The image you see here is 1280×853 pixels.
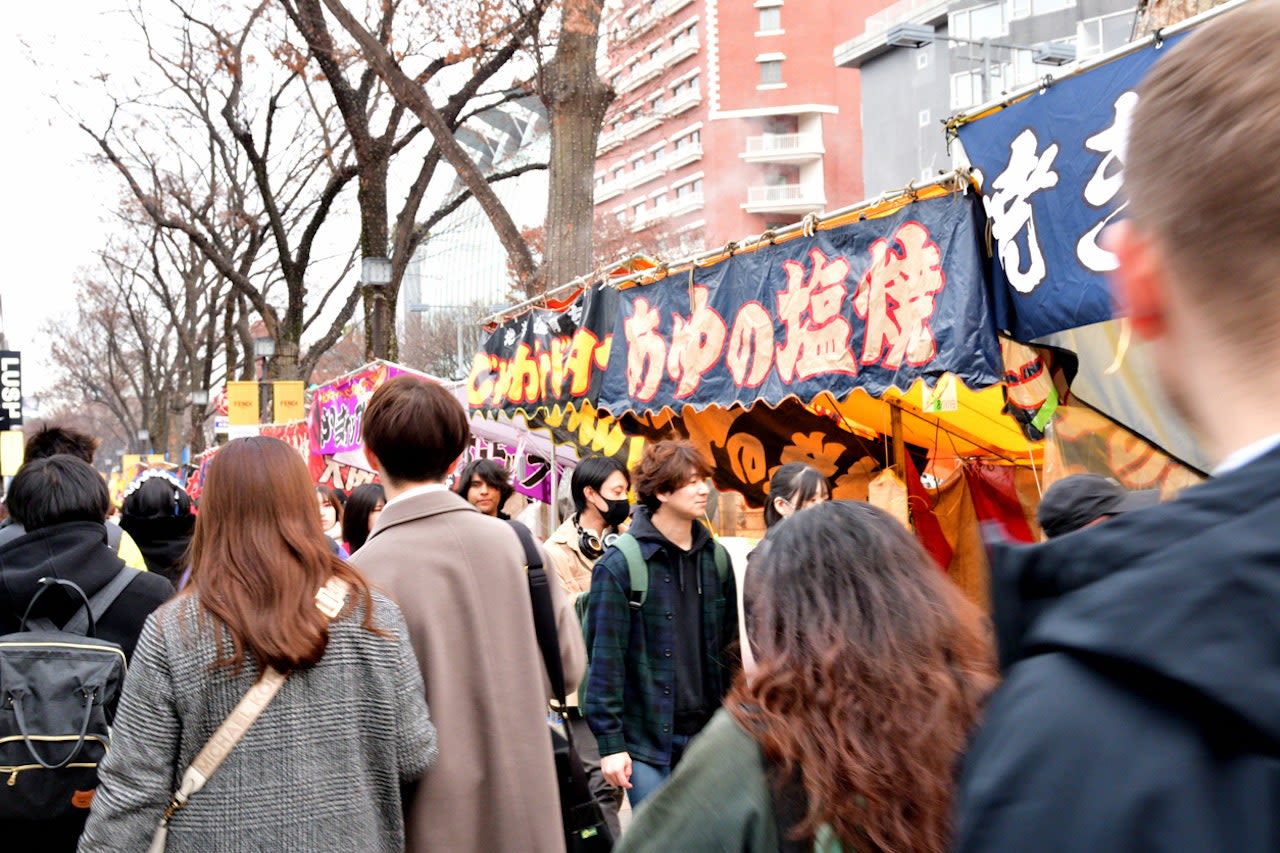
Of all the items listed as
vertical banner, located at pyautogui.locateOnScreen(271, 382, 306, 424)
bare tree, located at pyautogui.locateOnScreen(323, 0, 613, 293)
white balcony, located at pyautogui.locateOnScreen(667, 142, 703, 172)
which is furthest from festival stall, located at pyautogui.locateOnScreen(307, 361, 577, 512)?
white balcony, located at pyautogui.locateOnScreen(667, 142, 703, 172)

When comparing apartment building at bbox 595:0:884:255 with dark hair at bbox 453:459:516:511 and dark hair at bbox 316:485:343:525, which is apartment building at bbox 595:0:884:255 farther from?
dark hair at bbox 453:459:516:511

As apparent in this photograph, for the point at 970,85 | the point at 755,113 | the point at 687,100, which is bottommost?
the point at 970,85

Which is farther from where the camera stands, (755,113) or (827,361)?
Result: (755,113)

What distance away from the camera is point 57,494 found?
355 cm

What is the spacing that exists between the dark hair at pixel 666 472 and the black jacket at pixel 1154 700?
3.46m

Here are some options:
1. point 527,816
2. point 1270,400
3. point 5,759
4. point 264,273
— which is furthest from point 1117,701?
point 264,273

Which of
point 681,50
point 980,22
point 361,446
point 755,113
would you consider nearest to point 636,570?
point 361,446

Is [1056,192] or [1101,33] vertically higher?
[1101,33]

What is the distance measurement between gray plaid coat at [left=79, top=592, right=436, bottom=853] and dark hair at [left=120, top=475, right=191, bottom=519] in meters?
2.57

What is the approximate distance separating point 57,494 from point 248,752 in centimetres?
164

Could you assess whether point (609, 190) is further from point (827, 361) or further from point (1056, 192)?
point (1056, 192)

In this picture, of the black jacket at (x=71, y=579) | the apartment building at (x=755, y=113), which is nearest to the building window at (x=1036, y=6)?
the apartment building at (x=755, y=113)

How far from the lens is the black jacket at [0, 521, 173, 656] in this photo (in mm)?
3352

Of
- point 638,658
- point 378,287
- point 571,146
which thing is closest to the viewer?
point 638,658
